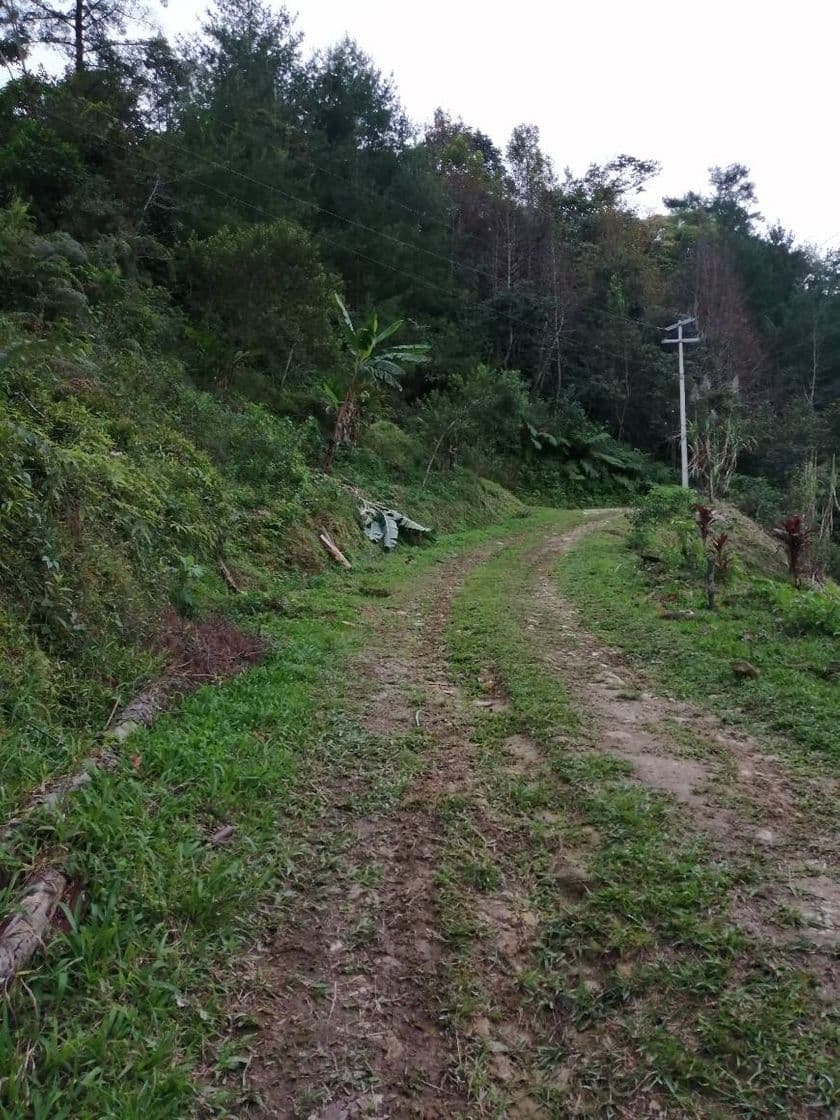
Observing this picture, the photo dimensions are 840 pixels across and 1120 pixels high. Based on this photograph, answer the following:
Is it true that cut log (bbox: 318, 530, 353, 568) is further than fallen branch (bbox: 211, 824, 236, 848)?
Yes

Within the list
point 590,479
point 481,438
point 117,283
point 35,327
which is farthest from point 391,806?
point 590,479

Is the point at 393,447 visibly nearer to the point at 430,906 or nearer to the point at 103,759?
the point at 103,759

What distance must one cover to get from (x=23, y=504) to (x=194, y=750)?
229cm

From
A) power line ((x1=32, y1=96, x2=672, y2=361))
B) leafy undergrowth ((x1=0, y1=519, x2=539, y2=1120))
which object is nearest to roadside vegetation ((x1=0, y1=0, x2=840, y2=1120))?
leafy undergrowth ((x1=0, y1=519, x2=539, y2=1120))

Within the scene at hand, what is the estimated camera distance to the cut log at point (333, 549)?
10.9 m

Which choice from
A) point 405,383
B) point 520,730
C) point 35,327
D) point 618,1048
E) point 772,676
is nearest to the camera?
point 618,1048

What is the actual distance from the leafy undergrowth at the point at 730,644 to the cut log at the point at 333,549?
3.54 meters

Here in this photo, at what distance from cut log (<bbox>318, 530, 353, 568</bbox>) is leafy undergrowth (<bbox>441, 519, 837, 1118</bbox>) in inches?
286

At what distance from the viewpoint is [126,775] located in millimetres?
3461

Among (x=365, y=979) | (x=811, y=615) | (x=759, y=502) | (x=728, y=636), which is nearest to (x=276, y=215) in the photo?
(x=759, y=502)

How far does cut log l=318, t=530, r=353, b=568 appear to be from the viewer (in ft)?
35.7

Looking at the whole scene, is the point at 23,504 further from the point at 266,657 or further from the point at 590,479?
the point at 590,479

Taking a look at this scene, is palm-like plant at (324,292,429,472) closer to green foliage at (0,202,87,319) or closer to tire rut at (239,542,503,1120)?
green foliage at (0,202,87,319)

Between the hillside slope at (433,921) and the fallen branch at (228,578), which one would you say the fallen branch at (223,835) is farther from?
the fallen branch at (228,578)
